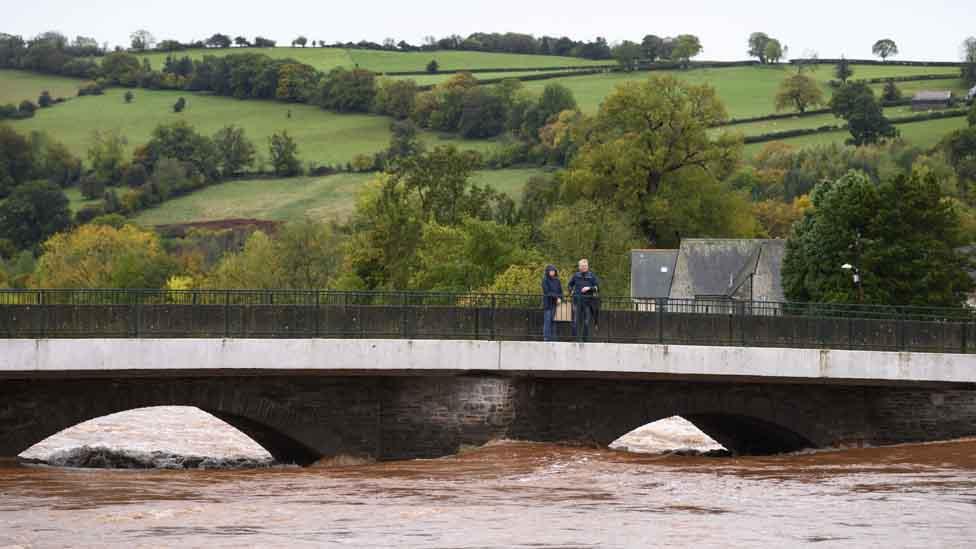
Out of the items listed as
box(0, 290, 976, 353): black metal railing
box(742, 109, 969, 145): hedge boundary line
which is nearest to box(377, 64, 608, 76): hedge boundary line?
box(742, 109, 969, 145): hedge boundary line

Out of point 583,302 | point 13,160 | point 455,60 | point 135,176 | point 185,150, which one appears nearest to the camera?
point 583,302

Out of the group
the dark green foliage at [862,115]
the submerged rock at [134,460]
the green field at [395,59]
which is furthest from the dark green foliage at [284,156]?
the submerged rock at [134,460]

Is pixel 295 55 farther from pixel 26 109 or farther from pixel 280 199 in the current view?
pixel 280 199

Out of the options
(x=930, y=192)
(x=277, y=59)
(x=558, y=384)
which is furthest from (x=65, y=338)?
(x=277, y=59)

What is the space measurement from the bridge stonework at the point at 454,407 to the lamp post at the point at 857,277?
24.2m

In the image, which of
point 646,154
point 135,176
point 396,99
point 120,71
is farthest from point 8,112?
point 646,154

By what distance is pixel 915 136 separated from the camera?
123 m

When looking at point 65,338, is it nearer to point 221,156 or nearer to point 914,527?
point 914,527

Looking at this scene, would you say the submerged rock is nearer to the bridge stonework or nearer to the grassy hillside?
the bridge stonework

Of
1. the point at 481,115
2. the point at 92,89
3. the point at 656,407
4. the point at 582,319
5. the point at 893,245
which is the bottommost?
the point at 656,407

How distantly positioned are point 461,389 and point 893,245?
108ft

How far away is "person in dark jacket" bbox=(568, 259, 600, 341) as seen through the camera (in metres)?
31.6

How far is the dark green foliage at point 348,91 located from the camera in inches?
5197

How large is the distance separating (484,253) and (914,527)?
48210 mm
